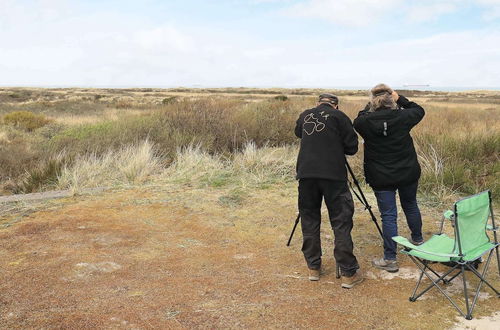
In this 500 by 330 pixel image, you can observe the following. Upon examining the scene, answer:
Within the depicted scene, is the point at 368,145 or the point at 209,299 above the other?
the point at 368,145

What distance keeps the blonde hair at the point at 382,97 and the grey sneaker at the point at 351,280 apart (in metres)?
1.63

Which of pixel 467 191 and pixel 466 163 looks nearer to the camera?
pixel 467 191

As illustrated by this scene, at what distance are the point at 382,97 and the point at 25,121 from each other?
19059mm

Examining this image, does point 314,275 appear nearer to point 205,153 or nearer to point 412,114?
point 412,114

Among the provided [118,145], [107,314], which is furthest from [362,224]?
[118,145]

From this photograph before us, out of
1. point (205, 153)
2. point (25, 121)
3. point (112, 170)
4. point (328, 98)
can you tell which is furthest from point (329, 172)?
point (25, 121)

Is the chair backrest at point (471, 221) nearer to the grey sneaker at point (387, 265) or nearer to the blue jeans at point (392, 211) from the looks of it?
the blue jeans at point (392, 211)

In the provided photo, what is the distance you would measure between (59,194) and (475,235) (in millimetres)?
6859

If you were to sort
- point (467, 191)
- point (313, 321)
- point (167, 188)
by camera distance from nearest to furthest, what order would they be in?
point (313, 321) → point (467, 191) → point (167, 188)

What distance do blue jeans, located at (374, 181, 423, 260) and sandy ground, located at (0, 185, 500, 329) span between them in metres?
0.31

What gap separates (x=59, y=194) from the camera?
8.03m

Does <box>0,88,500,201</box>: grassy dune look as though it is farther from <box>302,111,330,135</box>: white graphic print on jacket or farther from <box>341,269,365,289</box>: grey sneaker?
<box>302,111,330,135</box>: white graphic print on jacket

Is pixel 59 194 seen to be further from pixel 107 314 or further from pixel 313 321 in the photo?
pixel 313 321

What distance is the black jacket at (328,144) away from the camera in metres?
4.05
